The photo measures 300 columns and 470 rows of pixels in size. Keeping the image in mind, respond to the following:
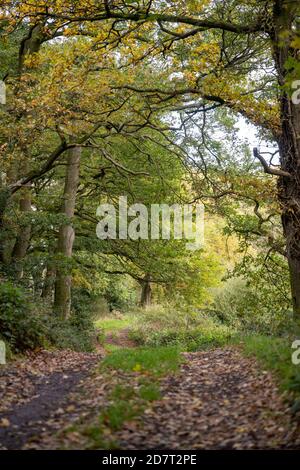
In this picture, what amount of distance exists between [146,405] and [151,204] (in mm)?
14155

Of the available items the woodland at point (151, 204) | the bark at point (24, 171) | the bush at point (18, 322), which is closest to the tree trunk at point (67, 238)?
the woodland at point (151, 204)

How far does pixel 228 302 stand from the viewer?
94.8ft

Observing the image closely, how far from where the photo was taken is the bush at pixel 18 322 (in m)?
11.1

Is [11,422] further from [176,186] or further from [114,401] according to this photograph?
[176,186]

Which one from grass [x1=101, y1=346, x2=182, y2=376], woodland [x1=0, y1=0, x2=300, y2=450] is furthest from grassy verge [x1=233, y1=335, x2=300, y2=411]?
grass [x1=101, y1=346, x2=182, y2=376]

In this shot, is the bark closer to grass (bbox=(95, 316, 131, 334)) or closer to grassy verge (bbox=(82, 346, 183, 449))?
grassy verge (bbox=(82, 346, 183, 449))

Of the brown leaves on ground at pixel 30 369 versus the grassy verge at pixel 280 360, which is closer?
the grassy verge at pixel 280 360

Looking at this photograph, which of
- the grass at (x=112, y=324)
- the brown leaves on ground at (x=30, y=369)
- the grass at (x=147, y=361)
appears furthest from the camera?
the grass at (x=112, y=324)

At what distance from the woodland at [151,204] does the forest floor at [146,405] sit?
34 millimetres

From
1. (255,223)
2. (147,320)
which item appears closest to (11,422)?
(255,223)

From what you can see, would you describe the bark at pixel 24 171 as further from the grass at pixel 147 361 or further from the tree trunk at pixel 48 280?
the grass at pixel 147 361

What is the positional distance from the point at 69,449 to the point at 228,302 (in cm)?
2423

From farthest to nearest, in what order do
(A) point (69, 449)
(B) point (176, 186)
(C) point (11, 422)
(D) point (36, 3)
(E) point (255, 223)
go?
(B) point (176, 186) < (E) point (255, 223) < (D) point (36, 3) < (C) point (11, 422) < (A) point (69, 449)

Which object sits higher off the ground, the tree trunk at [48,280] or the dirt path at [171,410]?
the tree trunk at [48,280]
